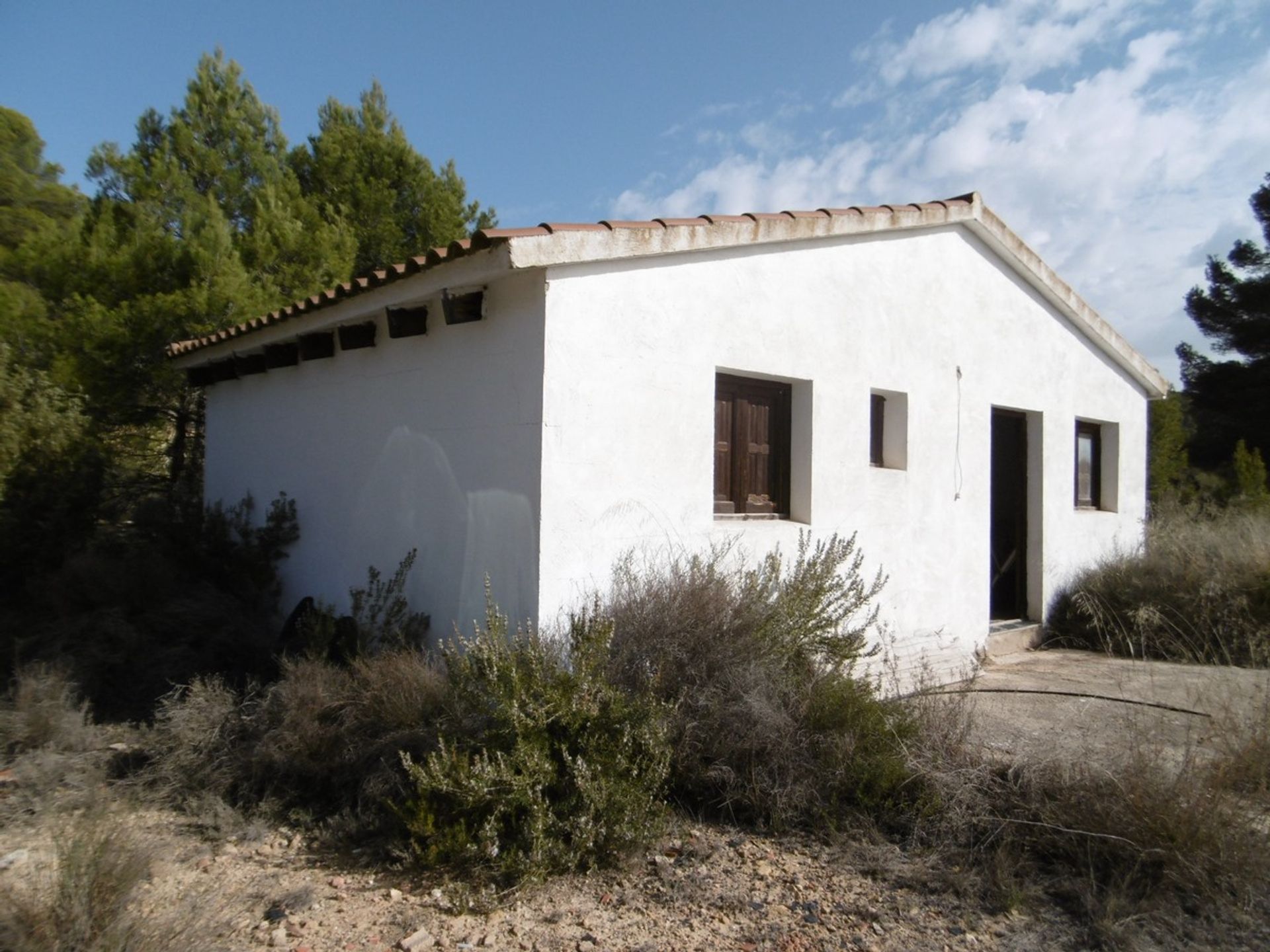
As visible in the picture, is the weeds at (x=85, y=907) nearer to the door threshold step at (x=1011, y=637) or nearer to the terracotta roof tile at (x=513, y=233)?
the terracotta roof tile at (x=513, y=233)

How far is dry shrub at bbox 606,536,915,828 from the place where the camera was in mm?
4387

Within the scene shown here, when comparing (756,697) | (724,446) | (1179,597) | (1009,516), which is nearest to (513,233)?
(724,446)

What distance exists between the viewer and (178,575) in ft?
24.5

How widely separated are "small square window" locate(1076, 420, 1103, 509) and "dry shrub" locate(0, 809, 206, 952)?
33.7ft

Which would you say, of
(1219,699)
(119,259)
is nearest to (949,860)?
(1219,699)

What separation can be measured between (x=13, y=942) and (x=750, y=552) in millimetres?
4540

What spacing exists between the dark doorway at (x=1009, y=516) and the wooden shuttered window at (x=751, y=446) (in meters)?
4.03

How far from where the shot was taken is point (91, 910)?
280 cm

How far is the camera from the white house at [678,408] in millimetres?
5270

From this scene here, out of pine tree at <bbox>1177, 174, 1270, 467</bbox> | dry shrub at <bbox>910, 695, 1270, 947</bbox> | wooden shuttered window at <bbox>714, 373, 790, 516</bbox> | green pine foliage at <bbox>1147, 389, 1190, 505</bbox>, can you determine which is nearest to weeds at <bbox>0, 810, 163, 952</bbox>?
dry shrub at <bbox>910, 695, 1270, 947</bbox>

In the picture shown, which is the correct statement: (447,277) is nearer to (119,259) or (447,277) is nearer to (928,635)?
(928,635)

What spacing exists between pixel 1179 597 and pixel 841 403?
4522 mm

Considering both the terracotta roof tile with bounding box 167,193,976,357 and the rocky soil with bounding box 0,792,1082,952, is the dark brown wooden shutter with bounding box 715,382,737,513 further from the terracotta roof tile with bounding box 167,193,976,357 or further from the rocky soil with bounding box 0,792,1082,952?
the rocky soil with bounding box 0,792,1082,952

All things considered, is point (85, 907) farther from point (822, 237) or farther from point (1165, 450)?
point (1165, 450)
